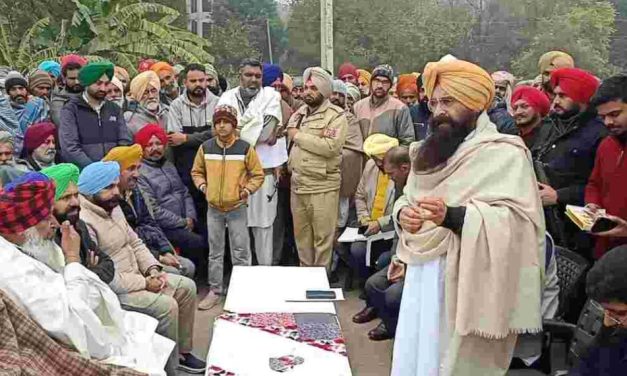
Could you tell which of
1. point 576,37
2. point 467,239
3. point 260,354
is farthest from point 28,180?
point 576,37

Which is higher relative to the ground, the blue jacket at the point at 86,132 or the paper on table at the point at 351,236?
the blue jacket at the point at 86,132

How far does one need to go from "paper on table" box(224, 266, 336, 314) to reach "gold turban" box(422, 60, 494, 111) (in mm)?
1537

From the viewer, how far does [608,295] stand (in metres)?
2.50

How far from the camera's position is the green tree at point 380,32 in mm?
19547

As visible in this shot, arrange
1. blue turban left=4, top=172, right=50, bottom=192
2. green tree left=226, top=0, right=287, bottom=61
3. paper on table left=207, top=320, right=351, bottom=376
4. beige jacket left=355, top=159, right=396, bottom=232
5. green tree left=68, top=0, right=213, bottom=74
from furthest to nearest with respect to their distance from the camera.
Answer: green tree left=226, top=0, right=287, bottom=61 < green tree left=68, top=0, right=213, bottom=74 < beige jacket left=355, top=159, right=396, bottom=232 < blue turban left=4, top=172, right=50, bottom=192 < paper on table left=207, top=320, right=351, bottom=376

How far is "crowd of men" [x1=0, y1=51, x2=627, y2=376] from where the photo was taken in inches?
114

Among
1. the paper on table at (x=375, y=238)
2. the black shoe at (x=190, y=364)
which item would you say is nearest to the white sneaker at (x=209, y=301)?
the black shoe at (x=190, y=364)

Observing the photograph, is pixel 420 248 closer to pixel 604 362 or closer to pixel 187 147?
pixel 604 362

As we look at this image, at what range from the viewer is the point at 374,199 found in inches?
223

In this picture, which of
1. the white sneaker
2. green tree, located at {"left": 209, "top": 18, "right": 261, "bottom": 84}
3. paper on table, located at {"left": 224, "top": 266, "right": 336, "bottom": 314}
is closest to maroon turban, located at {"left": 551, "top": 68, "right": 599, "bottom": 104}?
paper on table, located at {"left": 224, "top": 266, "right": 336, "bottom": 314}

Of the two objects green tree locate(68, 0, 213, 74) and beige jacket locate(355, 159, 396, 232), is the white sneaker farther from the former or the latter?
green tree locate(68, 0, 213, 74)

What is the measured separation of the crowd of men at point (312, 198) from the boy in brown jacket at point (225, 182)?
1 cm

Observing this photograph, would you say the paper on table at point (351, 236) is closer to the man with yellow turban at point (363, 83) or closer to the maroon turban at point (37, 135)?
the maroon turban at point (37, 135)

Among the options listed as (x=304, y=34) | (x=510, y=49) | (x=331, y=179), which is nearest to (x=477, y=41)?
(x=510, y=49)
